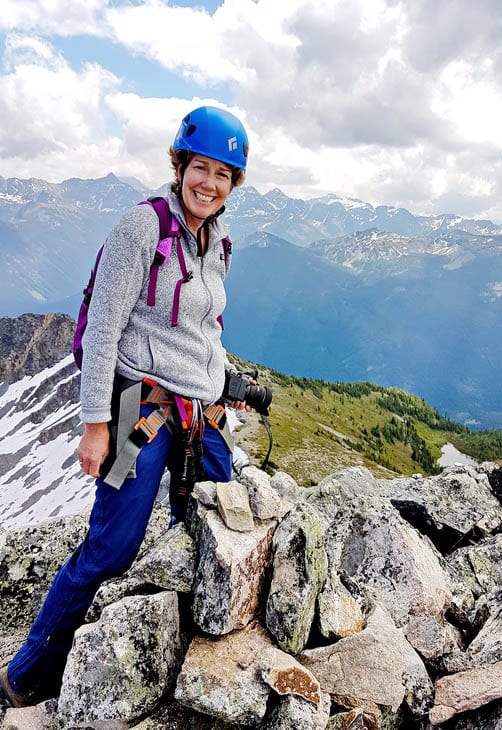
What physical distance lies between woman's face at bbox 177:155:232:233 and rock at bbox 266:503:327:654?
4.47 metres

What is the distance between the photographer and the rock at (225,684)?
5.25 metres

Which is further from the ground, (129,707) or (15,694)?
(129,707)

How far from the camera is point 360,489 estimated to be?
12.2 m

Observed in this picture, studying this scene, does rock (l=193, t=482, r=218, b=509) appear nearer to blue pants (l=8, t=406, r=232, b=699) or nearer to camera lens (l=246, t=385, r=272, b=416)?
blue pants (l=8, t=406, r=232, b=699)

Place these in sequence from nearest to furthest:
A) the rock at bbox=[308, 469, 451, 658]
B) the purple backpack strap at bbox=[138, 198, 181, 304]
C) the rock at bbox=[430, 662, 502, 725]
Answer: the purple backpack strap at bbox=[138, 198, 181, 304], the rock at bbox=[430, 662, 502, 725], the rock at bbox=[308, 469, 451, 658]

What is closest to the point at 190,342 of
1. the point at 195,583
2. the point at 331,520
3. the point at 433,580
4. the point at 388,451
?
the point at 195,583

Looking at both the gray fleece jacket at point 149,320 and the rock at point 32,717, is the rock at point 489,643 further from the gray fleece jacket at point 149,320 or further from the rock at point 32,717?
the rock at point 32,717

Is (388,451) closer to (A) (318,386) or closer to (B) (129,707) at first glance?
(A) (318,386)

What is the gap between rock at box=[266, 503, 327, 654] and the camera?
586 centimetres

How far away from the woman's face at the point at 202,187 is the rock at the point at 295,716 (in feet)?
19.7

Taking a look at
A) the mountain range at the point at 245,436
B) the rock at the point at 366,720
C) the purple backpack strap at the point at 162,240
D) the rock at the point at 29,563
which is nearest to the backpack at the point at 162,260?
the purple backpack strap at the point at 162,240

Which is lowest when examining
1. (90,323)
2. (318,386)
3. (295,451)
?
→ (295,451)

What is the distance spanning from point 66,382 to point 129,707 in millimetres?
192096

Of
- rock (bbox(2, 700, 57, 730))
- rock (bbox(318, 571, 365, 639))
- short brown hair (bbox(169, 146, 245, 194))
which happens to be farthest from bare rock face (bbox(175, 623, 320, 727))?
short brown hair (bbox(169, 146, 245, 194))
